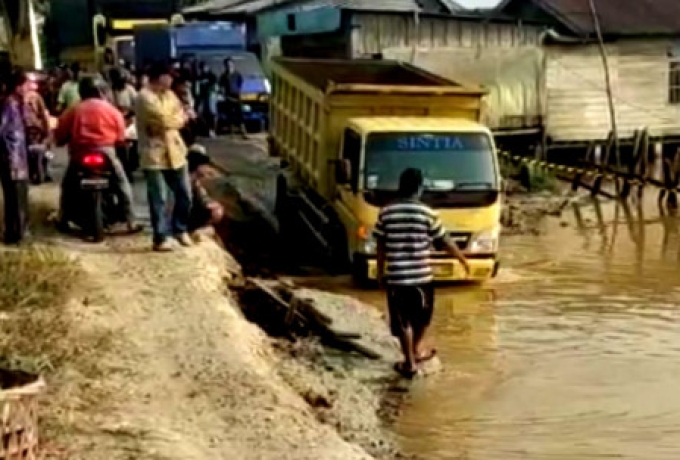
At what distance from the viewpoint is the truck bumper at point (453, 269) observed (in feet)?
53.3

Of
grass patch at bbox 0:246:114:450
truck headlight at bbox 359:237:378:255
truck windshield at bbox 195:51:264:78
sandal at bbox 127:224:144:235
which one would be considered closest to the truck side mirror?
truck headlight at bbox 359:237:378:255

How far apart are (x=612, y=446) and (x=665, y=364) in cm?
304

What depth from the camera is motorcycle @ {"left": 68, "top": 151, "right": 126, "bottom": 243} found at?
14133mm

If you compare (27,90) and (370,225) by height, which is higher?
(27,90)

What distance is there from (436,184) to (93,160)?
4042 millimetres

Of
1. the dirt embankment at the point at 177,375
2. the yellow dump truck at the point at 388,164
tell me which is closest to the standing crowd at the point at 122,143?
the dirt embankment at the point at 177,375

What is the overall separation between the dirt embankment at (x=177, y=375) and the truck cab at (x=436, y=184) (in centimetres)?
257

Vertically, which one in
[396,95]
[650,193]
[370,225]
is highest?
[396,95]

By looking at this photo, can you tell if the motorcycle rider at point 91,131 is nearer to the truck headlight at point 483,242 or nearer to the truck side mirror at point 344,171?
the truck side mirror at point 344,171

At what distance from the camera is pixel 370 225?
16.2 meters

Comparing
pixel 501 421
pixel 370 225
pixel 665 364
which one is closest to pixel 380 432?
pixel 501 421

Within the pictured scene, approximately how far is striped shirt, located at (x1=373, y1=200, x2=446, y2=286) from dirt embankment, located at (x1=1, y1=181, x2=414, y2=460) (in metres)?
0.90

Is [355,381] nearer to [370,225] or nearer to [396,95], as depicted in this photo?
[370,225]

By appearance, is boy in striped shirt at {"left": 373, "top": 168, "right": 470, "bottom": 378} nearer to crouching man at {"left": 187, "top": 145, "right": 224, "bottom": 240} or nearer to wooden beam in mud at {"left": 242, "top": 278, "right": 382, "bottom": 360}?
wooden beam in mud at {"left": 242, "top": 278, "right": 382, "bottom": 360}
